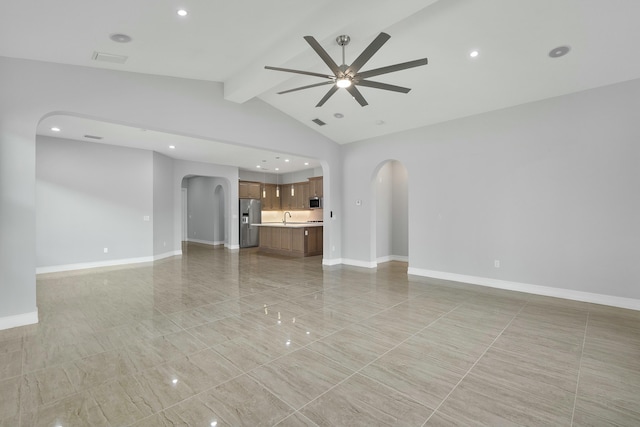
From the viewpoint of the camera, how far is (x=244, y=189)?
11.0 m

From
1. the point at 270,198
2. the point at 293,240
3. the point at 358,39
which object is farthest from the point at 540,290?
the point at 270,198

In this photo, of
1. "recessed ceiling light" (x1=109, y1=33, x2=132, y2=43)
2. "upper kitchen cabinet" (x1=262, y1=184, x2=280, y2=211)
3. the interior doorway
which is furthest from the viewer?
"upper kitchen cabinet" (x1=262, y1=184, x2=280, y2=211)

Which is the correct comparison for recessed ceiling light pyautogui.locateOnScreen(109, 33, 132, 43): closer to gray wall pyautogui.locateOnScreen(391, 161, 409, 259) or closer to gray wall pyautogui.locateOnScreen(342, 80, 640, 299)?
gray wall pyautogui.locateOnScreen(342, 80, 640, 299)

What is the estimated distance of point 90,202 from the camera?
6836mm

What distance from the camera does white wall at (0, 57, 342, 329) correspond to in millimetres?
3254

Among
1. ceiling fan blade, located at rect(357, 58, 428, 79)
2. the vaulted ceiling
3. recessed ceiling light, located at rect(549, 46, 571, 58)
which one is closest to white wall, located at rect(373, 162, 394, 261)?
the vaulted ceiling

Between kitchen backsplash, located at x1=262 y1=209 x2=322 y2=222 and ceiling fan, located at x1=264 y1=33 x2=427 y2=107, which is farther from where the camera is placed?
kitchen backsplash, located at x1=262 y1=209 x2=322 y2=222

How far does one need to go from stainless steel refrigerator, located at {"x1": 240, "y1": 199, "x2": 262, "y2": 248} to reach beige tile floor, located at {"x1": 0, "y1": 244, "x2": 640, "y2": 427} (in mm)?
6210

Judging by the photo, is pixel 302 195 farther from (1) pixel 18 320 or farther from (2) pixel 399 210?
(1) pixel 18 320

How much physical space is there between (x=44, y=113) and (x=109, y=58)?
3.25 ft

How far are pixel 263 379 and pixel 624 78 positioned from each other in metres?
5.71

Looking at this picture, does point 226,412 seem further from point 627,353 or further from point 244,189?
point 244,189

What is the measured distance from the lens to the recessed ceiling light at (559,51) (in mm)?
3450

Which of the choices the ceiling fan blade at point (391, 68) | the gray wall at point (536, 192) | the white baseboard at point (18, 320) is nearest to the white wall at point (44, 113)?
the white baseboard at point (18, 320)
